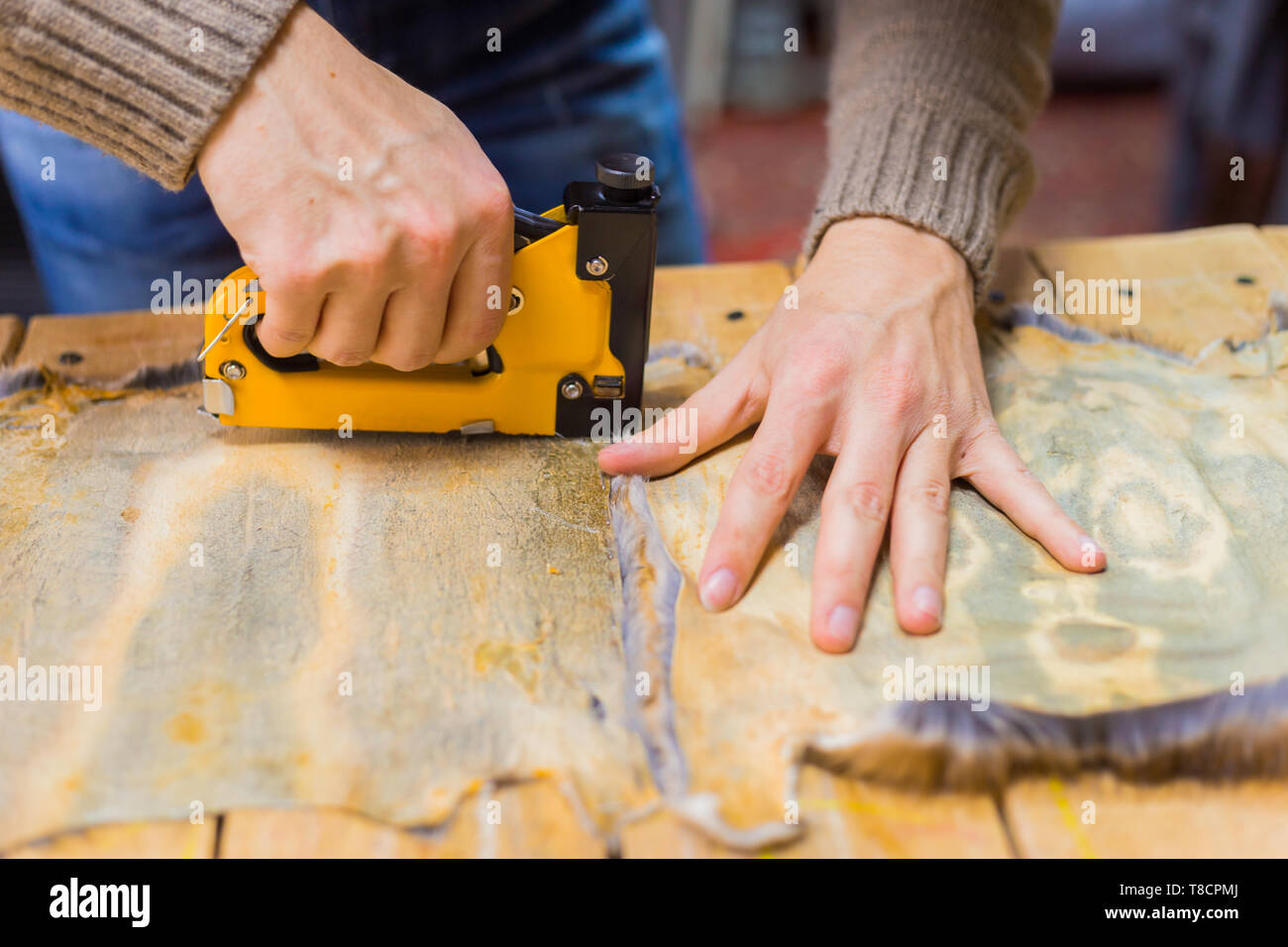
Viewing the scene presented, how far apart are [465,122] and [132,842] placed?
989 mm

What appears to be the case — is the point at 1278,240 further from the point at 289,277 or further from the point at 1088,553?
the point at 289,277

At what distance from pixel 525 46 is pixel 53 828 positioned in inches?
42.4

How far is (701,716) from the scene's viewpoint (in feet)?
2.62

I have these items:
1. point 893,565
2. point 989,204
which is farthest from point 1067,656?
point 989,204

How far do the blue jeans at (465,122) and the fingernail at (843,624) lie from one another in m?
0.80

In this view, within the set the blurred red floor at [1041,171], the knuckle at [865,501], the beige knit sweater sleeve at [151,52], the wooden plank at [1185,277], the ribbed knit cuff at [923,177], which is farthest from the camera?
the blurred red floor at [1041,171]

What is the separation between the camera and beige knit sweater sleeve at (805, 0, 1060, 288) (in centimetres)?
117

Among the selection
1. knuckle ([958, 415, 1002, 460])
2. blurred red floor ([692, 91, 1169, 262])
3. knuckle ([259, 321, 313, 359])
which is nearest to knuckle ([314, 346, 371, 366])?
A: knuckle ([259, 321, 313, 359])

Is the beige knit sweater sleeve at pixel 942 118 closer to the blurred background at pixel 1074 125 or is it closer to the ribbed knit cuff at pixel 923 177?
the ribbed knit cuff at pixel 923 177

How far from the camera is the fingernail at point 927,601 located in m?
0.86

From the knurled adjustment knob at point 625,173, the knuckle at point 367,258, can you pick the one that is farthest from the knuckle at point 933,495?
the knuckle at point 367,258

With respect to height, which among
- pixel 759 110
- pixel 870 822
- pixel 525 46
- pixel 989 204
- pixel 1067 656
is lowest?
pixel 870 822

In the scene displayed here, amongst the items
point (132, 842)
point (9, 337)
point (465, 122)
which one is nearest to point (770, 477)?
point (132, 842)

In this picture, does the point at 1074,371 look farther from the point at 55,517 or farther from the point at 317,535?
the point at 55,517
